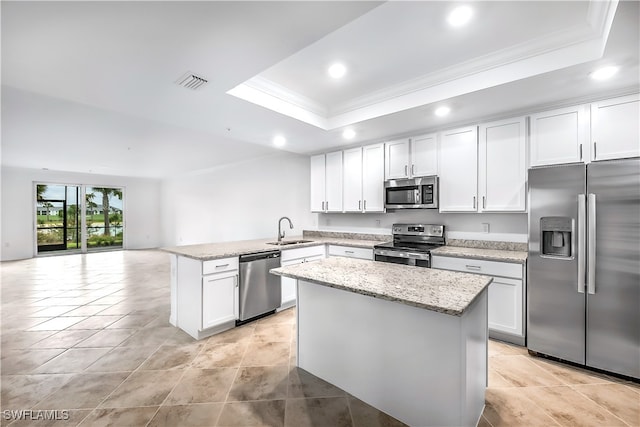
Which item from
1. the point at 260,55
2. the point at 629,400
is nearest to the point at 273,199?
the point at 260,55

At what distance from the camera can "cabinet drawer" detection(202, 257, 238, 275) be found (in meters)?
2.82

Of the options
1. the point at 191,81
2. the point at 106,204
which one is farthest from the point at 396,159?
the point at 106,204

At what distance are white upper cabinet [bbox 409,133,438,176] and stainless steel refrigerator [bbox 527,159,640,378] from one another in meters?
1.12

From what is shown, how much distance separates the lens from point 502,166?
2994mm

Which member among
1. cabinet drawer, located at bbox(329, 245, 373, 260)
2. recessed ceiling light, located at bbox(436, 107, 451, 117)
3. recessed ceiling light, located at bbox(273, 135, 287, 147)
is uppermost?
recessed ceiling light, located at bbox(436, 107, 451, 117)

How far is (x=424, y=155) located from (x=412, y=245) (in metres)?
1.19

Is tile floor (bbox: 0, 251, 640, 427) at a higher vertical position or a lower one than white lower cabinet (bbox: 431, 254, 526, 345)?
lower

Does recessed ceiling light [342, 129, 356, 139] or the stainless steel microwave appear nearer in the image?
the stainless steel microwave

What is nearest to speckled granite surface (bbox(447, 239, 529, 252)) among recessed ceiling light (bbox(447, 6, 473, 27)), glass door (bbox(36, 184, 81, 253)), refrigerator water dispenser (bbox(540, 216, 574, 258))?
refrigerator water dispenser (bbox(540, 216, 574, 258))

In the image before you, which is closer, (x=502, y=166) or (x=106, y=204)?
(x=502, y=166)

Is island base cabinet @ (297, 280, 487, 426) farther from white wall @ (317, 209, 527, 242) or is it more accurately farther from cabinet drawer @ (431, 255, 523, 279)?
white wall @ (317, 209, 527, 242)

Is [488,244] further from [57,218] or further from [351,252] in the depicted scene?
[57,218]

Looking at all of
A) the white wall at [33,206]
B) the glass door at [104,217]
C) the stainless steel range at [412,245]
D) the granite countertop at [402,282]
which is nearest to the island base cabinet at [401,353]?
the granite countertop at [402,282]

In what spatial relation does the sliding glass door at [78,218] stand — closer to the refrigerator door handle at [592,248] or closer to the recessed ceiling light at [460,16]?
the recessed ceiling light at [460,16]
